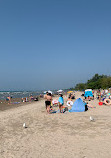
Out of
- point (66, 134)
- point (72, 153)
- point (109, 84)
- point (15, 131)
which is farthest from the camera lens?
point (109, 84)

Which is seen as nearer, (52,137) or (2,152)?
(2,152)

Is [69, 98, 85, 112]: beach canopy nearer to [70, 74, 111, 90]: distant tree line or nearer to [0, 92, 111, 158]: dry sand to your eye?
[0, 92, 111, 158]: dry sand

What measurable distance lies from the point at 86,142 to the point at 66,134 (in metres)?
1.10

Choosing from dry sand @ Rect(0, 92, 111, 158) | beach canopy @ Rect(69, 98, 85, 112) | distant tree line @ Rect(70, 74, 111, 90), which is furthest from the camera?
distant tree line @ Rect(70, 74, 111, 90)

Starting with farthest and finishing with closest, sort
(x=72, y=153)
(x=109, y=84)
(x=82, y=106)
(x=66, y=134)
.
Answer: (x=109, y=84) < (x=82, y=106) < (x=66, y=134) < (x=72, y=153)

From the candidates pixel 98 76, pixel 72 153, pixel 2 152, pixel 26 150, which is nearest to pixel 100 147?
pixel 72 153

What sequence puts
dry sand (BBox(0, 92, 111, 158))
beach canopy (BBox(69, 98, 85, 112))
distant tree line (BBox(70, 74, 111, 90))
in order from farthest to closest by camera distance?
distant tree line (BBox(70, 74, 111, 90)) < beach canopy (BBox(69, 98, 85, 112)) < dry sand (BBox(0, 92, 111, 158))

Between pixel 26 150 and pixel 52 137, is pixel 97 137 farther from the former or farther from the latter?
pixel 26 150

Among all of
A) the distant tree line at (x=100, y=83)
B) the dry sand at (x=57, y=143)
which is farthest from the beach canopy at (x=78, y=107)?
the distant tree line at (x=100, y=83)

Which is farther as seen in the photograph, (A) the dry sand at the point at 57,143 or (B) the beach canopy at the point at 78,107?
(B) the beach canopy at the point at 78,107

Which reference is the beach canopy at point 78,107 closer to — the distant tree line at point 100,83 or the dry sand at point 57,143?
the dry sand at point 57,143

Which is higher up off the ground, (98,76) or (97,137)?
(98,76)

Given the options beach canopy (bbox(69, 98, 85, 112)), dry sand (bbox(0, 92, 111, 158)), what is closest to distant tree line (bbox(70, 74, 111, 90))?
beach canopy (bbox(69, 98, 85, 112))

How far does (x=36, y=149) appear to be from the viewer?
4.32m
